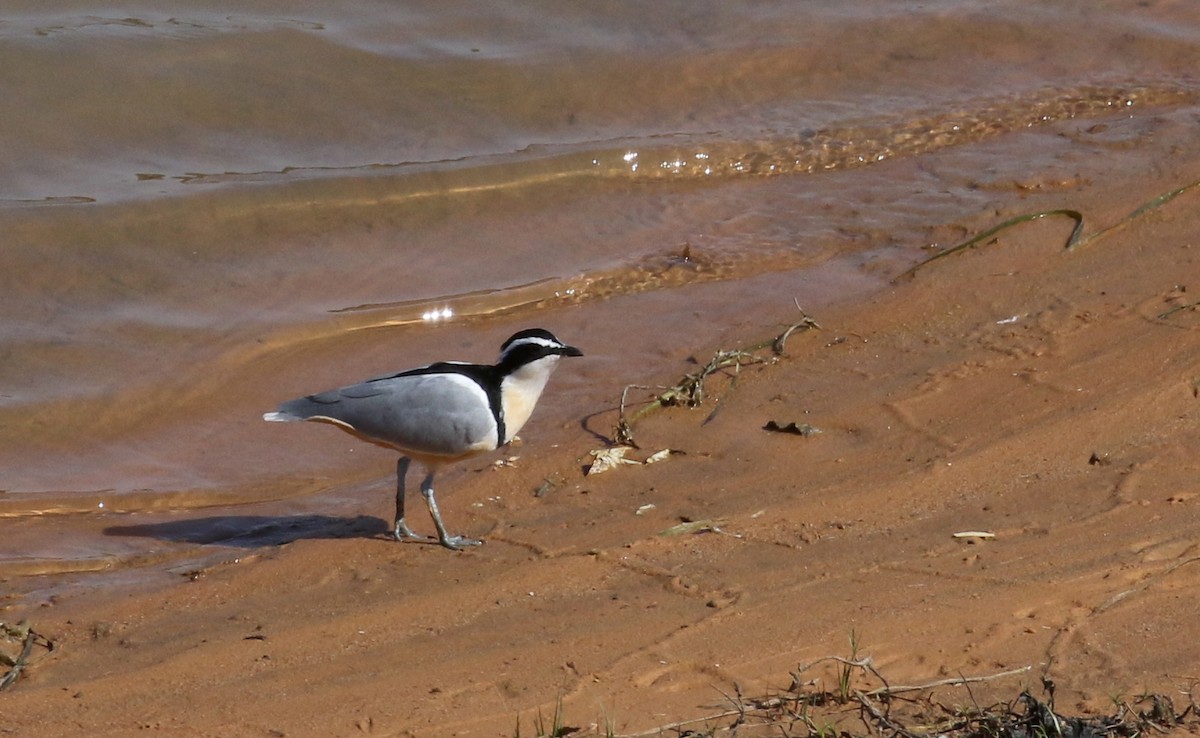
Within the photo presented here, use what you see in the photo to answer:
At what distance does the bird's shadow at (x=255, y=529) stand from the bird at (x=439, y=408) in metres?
0.23

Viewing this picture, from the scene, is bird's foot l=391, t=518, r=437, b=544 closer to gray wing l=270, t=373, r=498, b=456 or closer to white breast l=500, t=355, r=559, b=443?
gray wing l=270, t=373, r=498, b=456

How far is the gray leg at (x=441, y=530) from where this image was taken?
6156 millimetres

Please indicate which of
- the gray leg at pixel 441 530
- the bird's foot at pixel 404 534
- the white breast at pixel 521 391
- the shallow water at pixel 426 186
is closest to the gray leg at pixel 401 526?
the bird's foot at pixel 404 534

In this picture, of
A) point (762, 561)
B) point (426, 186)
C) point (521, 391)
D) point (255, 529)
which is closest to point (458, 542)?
point (521, 391)

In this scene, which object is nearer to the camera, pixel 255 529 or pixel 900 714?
pixel 900 714

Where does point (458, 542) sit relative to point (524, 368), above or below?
below

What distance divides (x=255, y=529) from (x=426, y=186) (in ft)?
15.8

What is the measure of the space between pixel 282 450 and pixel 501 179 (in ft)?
13.7

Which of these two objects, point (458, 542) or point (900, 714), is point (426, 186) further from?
point (900, 714)

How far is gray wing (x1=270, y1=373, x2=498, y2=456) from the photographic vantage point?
21.3 feet

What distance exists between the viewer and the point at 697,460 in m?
6.68

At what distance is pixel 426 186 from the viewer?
36.7 ft

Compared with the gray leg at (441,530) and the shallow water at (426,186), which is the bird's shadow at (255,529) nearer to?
the shallow water at (426,186)

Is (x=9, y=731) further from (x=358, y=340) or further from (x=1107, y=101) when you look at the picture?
(x=1107, y=101)
